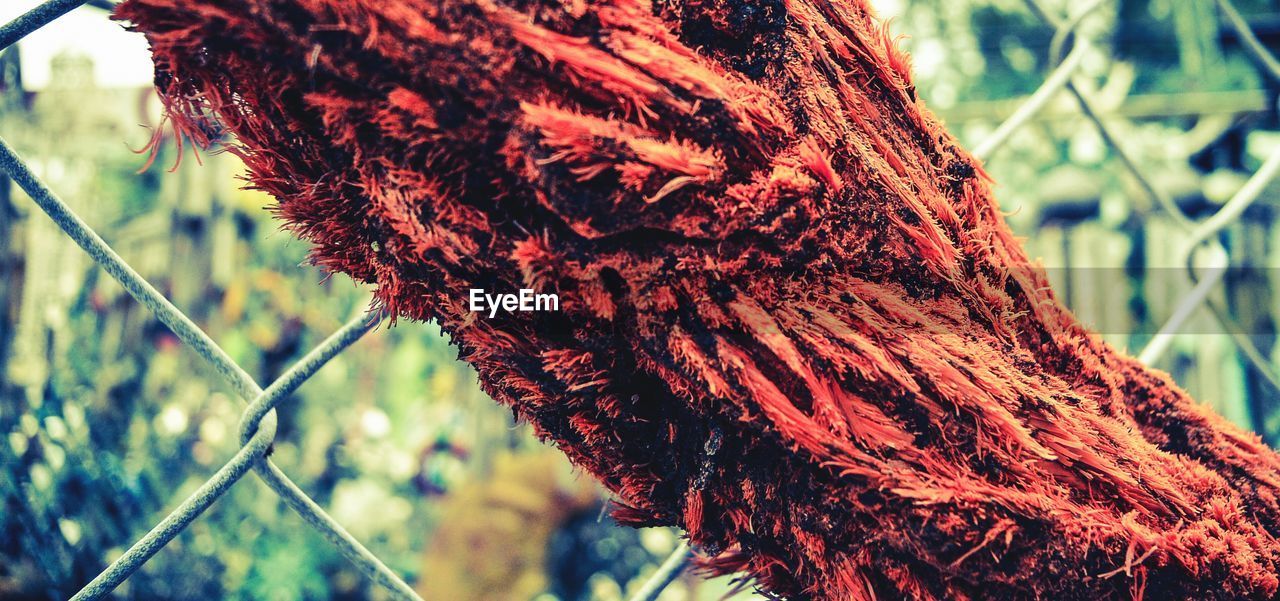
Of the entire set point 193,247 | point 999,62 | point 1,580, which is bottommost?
point 193,247

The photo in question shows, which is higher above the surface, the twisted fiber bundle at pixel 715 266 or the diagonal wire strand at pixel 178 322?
the twisted fiber bundle at pixel 715 266

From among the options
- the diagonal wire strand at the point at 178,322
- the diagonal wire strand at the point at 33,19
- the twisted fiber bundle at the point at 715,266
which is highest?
the twisted fiber bundle at the point at 715,266

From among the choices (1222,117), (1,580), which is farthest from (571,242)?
(1222,117)

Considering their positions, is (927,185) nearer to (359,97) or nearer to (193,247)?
(359,97)

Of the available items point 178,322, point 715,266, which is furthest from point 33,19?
point 715,266

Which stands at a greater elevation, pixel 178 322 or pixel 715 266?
pixel 715 266

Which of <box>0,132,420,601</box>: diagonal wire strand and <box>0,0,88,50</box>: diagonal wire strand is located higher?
<box>0,0,88,50</box>: diagonal wire strand

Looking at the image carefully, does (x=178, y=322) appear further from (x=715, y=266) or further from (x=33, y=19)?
(x=715, y=266)

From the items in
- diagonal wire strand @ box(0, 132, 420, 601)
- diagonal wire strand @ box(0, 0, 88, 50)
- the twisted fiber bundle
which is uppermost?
the twisted fiber bundle
